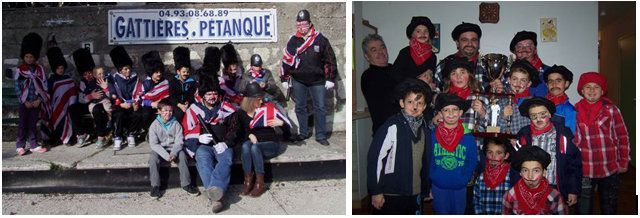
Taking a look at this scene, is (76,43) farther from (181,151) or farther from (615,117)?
(615,117)

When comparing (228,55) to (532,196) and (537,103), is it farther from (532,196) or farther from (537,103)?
(532,196)

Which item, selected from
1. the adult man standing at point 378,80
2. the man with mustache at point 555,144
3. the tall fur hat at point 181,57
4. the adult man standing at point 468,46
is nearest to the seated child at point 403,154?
the adult man standing at point 468,46

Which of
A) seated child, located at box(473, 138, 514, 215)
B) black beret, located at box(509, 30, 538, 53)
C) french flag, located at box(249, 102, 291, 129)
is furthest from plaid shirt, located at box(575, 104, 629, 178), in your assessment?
french flag, located at box(249, 102, 291, 129)

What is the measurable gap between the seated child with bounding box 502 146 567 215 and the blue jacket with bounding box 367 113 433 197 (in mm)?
627

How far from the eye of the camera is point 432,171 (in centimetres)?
393

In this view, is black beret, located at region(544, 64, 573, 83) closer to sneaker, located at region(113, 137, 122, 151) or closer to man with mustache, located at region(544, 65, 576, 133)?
man with mustache, located at region(544, 65, 576, 133)

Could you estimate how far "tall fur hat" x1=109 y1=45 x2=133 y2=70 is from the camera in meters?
5.16

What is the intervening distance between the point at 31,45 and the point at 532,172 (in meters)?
4.56

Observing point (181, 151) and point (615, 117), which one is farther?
point (181, 151)

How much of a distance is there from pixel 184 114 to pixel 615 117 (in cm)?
342

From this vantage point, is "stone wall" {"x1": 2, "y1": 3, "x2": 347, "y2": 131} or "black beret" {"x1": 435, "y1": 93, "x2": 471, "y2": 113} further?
"stone wall" {"x1": 2, "y1": 3, "x2": 347, "y2": 131}

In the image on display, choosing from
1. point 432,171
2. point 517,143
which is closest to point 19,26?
point 432,171

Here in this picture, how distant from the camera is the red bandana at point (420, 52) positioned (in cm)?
432

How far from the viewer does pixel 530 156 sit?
3.80 metres
